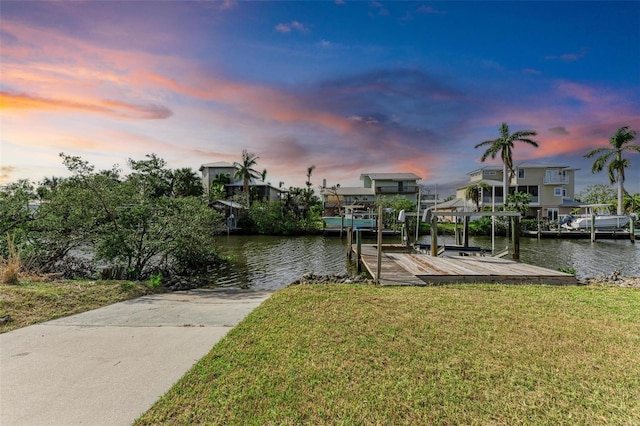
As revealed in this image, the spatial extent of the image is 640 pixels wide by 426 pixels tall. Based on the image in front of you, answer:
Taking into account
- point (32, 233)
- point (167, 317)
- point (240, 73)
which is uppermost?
point (240, 73)

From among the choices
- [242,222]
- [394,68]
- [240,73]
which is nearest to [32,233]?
[240,73]

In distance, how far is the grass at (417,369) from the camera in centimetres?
286

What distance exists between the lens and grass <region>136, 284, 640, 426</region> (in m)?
2.86

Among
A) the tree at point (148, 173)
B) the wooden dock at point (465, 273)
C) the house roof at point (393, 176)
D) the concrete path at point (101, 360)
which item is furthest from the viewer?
the house roof at point (393, 176)

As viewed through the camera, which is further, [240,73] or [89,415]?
[240,73]

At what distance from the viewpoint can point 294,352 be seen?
4035 mm

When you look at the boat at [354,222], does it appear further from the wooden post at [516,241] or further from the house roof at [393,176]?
the wooden post at [516,241]

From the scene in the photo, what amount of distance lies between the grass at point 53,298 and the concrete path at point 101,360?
0.41 metres

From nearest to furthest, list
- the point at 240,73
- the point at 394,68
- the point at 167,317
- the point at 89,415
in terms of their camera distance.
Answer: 1. the point at 89,415
2. the point at 167,317
3. the point at 240,73
4. the point at 394,68

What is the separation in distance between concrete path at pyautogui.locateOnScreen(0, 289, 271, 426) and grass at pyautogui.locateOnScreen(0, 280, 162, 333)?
0.41 meters

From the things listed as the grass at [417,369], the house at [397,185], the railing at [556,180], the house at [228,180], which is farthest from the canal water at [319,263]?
the house at [397,185]

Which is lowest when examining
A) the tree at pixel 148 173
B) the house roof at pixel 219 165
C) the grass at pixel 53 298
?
the grass at pixel 53 298

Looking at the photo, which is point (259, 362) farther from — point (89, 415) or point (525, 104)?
point (525, 104)

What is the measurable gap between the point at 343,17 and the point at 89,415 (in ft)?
41.7
